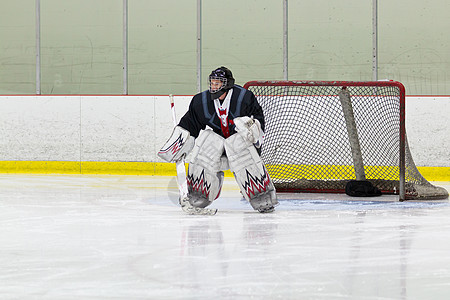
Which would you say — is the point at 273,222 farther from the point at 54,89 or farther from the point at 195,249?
the point at 54,89

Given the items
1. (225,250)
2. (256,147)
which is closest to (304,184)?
(256,147)

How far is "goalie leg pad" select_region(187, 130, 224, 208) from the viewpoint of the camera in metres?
5.57

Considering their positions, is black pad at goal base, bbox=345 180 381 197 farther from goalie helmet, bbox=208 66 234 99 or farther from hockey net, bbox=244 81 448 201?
goalie helmet, bbox=208 66 234 99

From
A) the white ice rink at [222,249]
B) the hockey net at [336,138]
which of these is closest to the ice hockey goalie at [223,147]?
the white ice rink at [222,249]

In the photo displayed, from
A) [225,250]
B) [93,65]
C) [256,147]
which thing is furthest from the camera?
[93,65]

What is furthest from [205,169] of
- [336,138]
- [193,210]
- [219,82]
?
[336,138]

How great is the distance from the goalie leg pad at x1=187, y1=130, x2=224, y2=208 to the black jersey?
9 cm

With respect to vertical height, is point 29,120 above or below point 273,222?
above

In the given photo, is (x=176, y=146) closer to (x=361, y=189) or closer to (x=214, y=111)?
(x=214, y=111)

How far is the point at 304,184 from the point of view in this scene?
23.5 feet

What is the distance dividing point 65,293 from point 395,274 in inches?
55.2

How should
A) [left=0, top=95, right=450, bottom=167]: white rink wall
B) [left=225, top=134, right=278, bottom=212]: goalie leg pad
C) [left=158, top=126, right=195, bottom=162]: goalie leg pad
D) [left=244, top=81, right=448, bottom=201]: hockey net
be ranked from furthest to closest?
1. [left=0, top=95, right=450, bottom=167]: white rink wall
2. [left=244, top=81, right=448, bottom=201]: hockey net
3. [left=158, top=126, right=195, bottom=162]: goalie leg pad
4. [left=225, top=134, right=278, bottom=212]: goalie leg pad

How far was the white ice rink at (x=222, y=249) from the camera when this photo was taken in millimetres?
3100

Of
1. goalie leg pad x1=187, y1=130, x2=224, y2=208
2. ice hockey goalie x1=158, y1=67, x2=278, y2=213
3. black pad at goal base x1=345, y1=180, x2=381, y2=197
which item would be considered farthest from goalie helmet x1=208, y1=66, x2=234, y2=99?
black pad at goal base x1=345, y1=180, x2=381, y2=197
